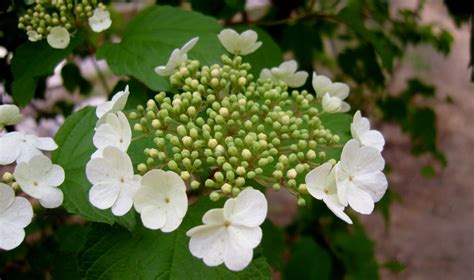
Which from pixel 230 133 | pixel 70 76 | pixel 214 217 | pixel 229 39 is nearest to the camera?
pixel 214 217

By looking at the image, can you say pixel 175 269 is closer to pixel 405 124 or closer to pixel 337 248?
pixel 337 248

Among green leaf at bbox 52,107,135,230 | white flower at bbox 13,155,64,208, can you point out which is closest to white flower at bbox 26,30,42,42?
green leaf at bbox 52,107,135,230

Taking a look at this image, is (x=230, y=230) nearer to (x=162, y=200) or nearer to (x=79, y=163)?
(x=162, y=200)

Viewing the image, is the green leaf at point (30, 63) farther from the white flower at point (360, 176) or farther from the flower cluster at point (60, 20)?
the white flower at point (360, 176)

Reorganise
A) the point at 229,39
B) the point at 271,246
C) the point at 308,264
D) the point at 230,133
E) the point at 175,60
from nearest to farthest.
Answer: the point at 230,133
the point at 175,60
the point at 229,39
the point at 271,246
the point at 308,264

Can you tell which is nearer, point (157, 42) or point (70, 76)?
point (157, 42)

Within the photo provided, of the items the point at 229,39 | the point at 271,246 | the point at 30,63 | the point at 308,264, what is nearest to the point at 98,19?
the point at 30,63

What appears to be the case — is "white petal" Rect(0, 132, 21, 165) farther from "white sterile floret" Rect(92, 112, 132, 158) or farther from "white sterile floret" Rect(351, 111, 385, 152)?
"white sterile floret" Rect(351, 111, 385, 152)
